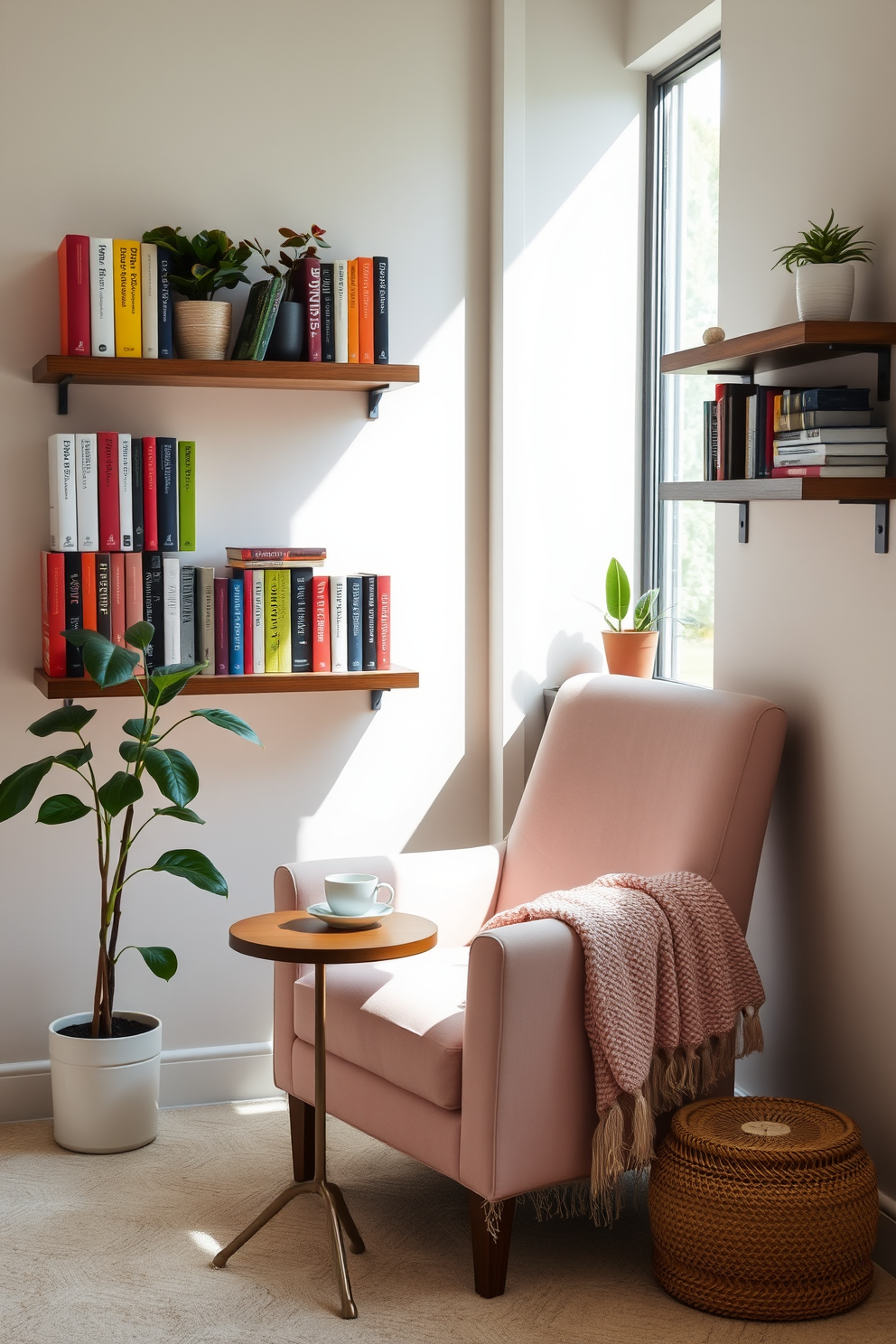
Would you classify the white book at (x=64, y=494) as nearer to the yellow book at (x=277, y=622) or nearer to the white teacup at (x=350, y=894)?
the yellow book at (x=277, y=622)

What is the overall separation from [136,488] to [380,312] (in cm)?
66

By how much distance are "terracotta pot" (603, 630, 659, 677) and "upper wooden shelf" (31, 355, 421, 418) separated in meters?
0.78

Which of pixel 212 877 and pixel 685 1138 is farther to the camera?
pixel 212 877

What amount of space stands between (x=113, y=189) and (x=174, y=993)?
1815mm

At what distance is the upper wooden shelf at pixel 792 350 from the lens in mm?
2182

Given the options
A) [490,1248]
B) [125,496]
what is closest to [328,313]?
[125,496]

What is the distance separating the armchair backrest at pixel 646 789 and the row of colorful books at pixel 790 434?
0.44m

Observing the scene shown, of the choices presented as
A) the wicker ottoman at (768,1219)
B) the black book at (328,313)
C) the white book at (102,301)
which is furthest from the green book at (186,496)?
the wicker ottoman at (768,1219)

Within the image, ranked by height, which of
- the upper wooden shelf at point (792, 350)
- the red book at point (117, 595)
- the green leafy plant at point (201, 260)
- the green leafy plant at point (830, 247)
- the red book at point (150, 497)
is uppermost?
the green leafy plant at point (201, 260)

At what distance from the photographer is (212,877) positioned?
2.73 metres

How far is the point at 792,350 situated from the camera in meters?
2.33

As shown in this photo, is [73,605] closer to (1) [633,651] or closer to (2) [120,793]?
(2) [120,793]

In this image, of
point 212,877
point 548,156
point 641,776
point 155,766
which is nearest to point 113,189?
point 548,156

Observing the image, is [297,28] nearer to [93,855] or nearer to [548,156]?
[548,156]
